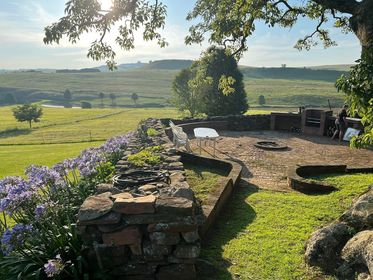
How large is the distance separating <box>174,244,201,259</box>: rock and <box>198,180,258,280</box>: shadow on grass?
1.67 feet

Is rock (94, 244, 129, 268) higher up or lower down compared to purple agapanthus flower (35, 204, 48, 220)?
lower down

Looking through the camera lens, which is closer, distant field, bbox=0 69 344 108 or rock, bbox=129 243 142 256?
rock, bbox=129 243 142 256

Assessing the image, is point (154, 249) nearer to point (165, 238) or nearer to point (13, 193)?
point (165, 238)

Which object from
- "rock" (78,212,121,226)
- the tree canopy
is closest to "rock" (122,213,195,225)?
"rock" (78,212,121,226)

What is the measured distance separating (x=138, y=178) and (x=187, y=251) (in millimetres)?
2042

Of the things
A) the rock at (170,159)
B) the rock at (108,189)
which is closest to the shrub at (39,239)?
the rock at (108,189)

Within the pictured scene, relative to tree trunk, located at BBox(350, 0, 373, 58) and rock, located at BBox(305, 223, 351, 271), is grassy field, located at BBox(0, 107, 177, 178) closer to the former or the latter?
rock, located at BBox(305, 223, 351, 271)

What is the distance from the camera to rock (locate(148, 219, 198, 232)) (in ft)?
14.7

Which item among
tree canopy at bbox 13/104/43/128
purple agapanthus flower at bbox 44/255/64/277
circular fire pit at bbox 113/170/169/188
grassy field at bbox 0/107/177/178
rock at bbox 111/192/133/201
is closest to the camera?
purple agapanthus flower at bbox 44/255/64/277

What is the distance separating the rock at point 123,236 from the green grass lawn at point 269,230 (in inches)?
56.9

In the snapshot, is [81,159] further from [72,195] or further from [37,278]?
[37,278]

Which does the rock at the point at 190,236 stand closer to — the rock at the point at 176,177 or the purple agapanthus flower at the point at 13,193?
the rock at the point at 176,177

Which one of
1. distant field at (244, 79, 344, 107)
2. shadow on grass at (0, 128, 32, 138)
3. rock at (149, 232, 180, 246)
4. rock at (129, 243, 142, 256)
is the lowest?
shadow on grass at (0, 128, 32, 138)

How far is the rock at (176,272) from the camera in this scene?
4617 millimetres
